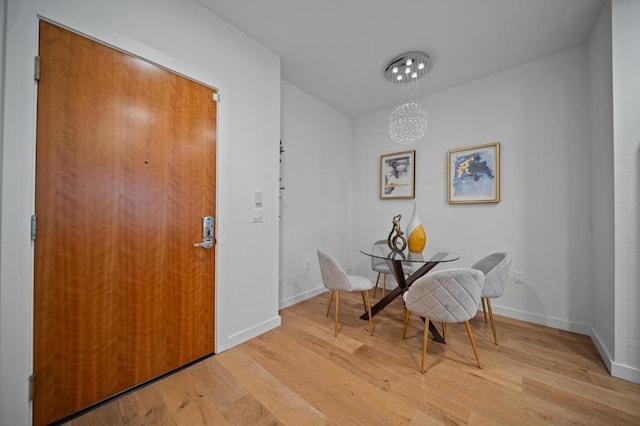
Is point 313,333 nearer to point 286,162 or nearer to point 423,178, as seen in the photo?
point 286,162

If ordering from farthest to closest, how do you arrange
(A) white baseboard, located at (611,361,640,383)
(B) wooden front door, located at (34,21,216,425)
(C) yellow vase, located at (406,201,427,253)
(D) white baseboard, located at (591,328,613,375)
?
(C) yellow vase, located at (406,201,427,253), (D) white baseboard, located at (591,328,613,375), (A) white baseboard, located at (611,361,640,383), (B) wooden front door, located at (34,21,216,425)

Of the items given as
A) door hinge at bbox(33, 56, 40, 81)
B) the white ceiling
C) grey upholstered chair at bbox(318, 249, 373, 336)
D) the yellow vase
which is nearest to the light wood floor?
grey upholstered chair at bbox(318, 249, 373, 336)

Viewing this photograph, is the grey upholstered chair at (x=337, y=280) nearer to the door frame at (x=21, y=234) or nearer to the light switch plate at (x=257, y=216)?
the light switch plate at (x=257, y=216)

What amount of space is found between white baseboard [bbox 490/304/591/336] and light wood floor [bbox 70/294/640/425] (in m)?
0.11

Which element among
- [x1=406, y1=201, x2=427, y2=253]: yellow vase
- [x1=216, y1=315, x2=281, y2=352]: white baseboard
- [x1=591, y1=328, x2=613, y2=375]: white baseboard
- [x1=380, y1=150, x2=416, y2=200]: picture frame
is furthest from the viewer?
[x1=380, y1=150, x2=416, y2=200]: picture frame

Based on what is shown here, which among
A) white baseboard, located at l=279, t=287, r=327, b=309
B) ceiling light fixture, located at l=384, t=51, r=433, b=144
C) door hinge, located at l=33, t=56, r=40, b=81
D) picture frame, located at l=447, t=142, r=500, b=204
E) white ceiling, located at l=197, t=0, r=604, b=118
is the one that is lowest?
white baseboard, located at l=279, t=287, r=327, b=309

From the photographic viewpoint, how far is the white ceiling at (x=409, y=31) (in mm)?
1781

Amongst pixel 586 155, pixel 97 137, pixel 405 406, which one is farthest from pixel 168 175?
pixel 586 155

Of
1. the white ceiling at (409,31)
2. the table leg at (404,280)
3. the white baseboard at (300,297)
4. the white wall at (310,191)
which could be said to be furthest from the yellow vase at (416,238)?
the white ceiling at (409,31)

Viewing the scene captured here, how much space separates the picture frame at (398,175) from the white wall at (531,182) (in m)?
0.22

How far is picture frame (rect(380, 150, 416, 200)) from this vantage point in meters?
3.24

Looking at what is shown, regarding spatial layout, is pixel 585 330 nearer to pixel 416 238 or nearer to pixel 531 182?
pixel 531 182

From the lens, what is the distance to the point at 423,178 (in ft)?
10.4

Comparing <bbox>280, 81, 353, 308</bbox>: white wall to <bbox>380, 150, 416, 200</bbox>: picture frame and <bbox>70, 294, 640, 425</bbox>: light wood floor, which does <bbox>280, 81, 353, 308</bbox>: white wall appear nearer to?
<bbox>380, 150, 416, 200</bbox>: picture frame
